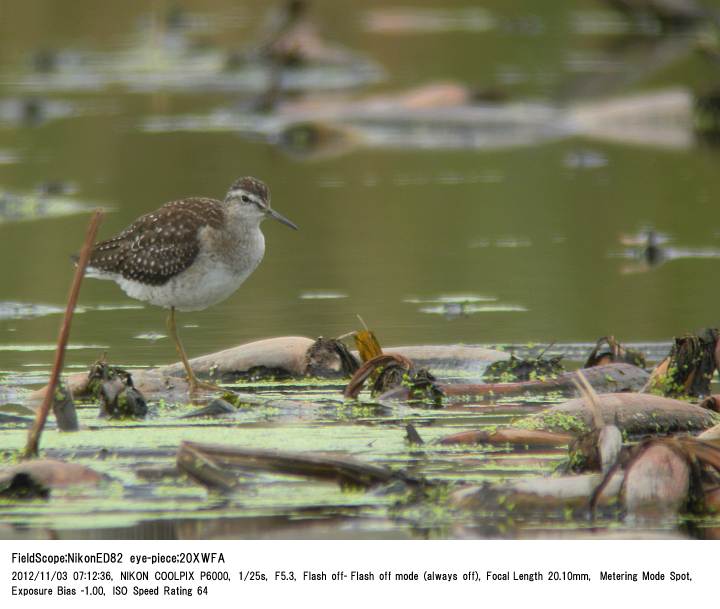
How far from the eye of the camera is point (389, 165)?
17266mm

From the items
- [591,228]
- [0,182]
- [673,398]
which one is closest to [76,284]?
[673,398]

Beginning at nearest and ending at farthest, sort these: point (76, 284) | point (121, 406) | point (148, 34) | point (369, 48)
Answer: point (76, 284), point (121, 406), point (369, 48), point (148, 34)

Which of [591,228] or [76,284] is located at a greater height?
[591,228]

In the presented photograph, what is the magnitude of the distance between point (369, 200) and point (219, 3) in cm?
2168

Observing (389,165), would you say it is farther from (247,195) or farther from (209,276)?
(209,276)

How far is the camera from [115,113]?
20.9 m

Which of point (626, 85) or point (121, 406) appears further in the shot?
point (626, 85)

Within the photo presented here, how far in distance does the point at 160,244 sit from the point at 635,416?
10.1 feet

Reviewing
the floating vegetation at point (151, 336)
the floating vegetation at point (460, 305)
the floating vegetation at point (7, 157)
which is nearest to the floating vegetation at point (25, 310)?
the floating vegetation at point (151, 336)

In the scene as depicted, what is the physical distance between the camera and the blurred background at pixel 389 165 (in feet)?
34.8

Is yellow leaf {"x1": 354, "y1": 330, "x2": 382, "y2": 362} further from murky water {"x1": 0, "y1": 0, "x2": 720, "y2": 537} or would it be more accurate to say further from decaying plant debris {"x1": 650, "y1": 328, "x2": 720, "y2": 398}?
decaying plant debris {"x1": 650, "y1": 328, "x2": 720, "y2": 398}

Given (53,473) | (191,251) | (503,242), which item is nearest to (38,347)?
(191,251)
